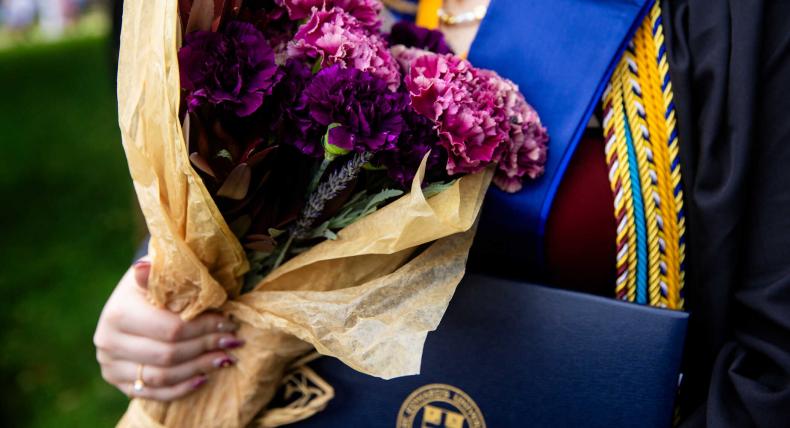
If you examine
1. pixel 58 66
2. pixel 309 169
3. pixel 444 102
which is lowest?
pixel 58 66

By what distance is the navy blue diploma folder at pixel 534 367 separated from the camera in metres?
0.96

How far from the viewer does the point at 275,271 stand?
3.42 ft

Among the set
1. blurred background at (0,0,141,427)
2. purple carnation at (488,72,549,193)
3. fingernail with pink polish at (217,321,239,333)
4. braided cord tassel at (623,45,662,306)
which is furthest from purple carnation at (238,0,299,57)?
blurred background at (0,0,141,427)

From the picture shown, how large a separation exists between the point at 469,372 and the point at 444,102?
0.41m

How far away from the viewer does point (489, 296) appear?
40.3 inches

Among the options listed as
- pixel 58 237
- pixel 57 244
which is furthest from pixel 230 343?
pixel 58 237

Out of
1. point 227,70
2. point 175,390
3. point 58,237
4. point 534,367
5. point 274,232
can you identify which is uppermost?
point 227,70

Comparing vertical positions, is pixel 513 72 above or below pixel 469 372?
above

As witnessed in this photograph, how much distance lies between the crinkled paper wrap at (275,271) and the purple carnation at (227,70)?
1.2 inches

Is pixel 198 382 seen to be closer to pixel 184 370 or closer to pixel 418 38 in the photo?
pixel 184 370

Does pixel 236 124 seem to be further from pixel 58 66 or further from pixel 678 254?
pixel 58 66

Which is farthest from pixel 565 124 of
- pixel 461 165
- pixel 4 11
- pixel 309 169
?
pixel 4 11

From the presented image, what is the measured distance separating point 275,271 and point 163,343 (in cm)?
23

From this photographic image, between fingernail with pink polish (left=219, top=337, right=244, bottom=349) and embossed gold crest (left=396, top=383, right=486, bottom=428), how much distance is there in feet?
0.91
